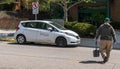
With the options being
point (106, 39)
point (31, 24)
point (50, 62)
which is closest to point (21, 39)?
point (31, 24)

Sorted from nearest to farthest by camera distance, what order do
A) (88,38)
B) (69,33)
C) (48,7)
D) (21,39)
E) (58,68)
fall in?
(58,68)
(69,33)
(21,39)
(88,38)
(48,7)

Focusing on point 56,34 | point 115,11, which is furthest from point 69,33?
point 115,11

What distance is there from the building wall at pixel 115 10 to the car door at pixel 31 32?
1392 cm

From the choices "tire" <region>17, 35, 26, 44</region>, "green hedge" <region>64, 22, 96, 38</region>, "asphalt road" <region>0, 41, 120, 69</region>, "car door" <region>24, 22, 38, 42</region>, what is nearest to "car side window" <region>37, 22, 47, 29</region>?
"car door" <region>24, 22, 38, 42</region>

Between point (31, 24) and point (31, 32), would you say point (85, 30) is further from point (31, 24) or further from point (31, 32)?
point (31, 32)

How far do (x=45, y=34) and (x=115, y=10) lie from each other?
1459 cm

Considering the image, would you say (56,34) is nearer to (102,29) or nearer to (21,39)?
(21,39)

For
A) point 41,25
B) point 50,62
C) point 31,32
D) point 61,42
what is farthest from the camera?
point 31,32

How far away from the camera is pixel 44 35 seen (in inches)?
838

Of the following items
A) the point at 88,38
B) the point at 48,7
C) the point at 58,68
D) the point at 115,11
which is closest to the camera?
the point at 58,68

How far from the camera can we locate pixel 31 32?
21.8m

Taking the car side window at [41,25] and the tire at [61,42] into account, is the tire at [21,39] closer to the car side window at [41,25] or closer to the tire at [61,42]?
the car side window at [41,25]

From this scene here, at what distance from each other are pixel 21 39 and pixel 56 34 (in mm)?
2535

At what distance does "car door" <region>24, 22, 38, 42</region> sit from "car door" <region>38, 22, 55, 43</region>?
0.35 metres
